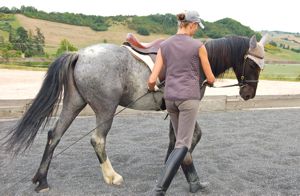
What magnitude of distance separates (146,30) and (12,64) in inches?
345

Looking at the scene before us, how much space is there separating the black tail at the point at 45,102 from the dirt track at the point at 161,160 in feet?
1.62

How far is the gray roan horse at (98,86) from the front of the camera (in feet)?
11.8

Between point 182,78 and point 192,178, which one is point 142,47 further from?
point 192,178

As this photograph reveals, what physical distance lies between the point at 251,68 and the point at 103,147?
1771 millimetres

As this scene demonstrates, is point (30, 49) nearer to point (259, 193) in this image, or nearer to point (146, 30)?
point (146, 30)

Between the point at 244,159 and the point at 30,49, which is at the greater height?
the point at 244,159

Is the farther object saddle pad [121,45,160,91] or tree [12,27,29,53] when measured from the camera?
tree [12,27,29,53]

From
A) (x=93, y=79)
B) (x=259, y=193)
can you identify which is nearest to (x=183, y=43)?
(x=93, y=79)

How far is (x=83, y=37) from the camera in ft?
76.2

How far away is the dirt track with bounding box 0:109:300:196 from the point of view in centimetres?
367

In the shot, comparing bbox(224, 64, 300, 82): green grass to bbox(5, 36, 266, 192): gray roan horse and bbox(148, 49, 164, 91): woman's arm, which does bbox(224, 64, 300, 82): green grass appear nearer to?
bbox(5, 36, 266, 192): gray roan horse

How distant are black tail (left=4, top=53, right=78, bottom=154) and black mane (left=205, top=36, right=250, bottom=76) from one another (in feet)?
4.65

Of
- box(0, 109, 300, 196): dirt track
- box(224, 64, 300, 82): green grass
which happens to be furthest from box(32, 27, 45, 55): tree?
box(0, 109, 300, 196): dirt track

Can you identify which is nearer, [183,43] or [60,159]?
[183,43]
